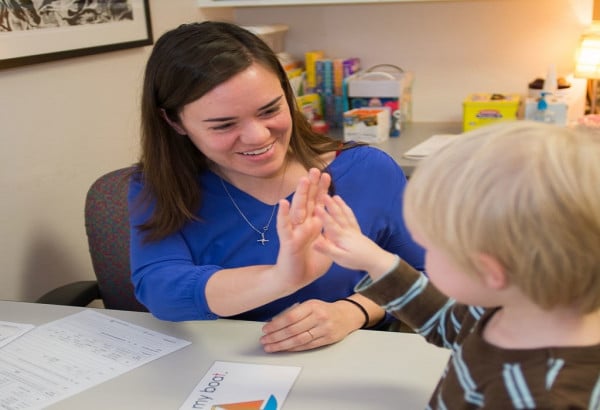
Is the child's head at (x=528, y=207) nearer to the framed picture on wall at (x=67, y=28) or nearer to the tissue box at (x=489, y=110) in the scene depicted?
the framed picture on wall at (x=67, y=28)

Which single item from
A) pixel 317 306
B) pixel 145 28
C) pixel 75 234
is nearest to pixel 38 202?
pixel 75 234

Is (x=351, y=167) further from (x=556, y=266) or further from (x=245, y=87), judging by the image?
(x=556, y=266)

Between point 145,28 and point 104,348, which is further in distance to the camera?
point 145,28

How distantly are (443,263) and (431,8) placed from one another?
2.11m

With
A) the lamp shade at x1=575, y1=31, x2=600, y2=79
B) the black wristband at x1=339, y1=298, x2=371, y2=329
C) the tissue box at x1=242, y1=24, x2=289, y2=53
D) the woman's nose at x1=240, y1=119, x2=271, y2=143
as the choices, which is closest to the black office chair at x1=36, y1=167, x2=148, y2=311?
the woman's nose at x1=240, y1=119, x2=271, y2=143

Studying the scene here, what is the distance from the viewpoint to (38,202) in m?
1.85

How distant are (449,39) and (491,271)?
2.13 metres

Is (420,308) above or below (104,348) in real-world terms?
above

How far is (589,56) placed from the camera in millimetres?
2338

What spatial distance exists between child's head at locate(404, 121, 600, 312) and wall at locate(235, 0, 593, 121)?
190cm

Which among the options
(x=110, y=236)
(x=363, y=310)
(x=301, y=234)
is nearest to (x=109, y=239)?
(x=110, y=236)

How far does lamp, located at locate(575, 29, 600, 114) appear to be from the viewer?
232 centimetres

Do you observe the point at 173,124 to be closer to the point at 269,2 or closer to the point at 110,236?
the point at 110,236

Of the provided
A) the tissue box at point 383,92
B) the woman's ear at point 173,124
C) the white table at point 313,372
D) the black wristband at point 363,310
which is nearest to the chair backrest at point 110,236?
the woman's ear at point 173,124
